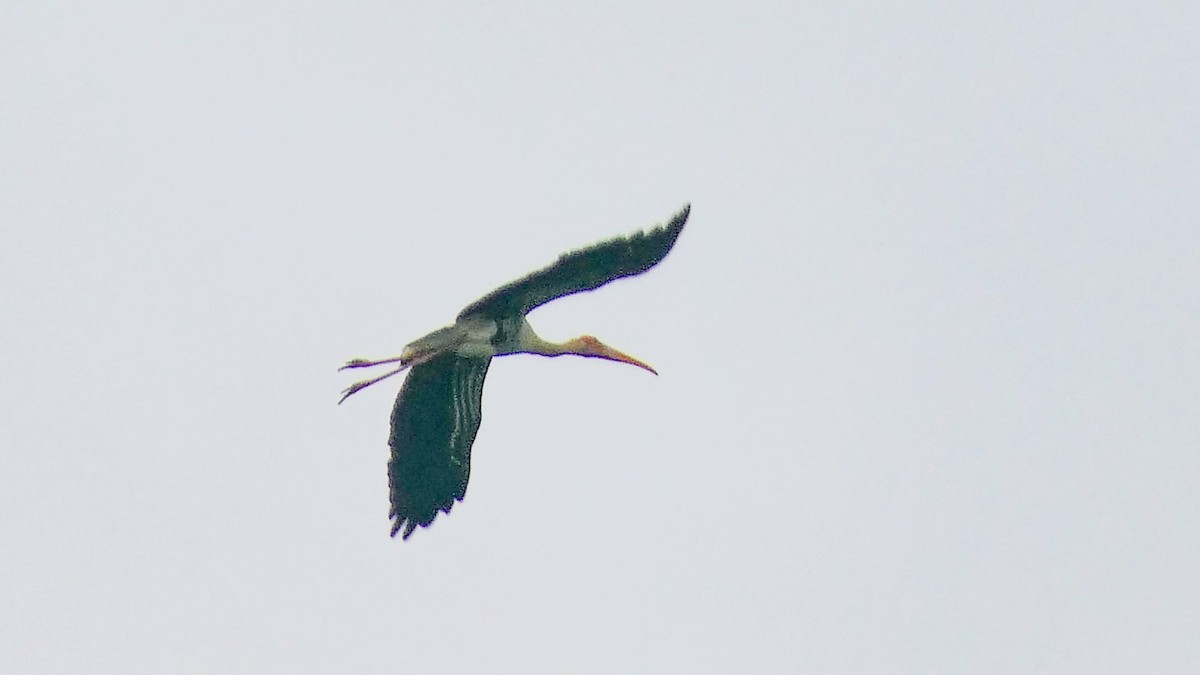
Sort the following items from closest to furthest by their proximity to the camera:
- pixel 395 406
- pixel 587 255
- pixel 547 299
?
pixel 587 255, pixel 547 299, pixel 395 406

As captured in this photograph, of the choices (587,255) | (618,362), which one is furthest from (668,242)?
(618,362)

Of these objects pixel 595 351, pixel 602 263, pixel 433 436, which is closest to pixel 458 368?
pixel 433 436

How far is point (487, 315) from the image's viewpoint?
18828 mm

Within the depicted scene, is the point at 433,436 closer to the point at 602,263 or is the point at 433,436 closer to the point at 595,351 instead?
the point at 595,351

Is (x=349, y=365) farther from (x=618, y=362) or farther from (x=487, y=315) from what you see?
(x=618, y=362)

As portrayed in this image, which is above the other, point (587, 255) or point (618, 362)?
point (618, 362)

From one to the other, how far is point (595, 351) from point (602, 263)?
3.55 m

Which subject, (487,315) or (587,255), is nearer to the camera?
(587,255)

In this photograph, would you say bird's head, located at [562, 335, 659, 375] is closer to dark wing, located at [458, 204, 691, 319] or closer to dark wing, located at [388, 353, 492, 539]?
dark wing, located at [388, 353, 492, 539]

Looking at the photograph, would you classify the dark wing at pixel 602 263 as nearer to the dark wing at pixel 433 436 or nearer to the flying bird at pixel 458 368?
the flying bird at pixel 458 368

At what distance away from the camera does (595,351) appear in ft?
67.5

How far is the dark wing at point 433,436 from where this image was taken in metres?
19.8

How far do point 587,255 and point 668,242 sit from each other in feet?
2.20

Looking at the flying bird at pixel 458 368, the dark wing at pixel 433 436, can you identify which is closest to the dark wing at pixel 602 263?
the flying bird at pixel 458 368
